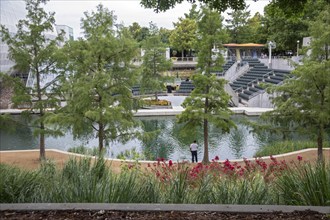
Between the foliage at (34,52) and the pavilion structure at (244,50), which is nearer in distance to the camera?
the foliage at (34,52)

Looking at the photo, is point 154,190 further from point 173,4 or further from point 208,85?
point 208,85

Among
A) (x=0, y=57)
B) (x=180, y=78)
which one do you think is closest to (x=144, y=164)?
(x=0, y=57)

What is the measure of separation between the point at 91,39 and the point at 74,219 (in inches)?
365

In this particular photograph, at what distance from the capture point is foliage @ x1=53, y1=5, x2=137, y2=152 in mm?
11742

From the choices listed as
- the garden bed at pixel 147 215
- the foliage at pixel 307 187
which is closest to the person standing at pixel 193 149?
the foliage at pixel 307 187

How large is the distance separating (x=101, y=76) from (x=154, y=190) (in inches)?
295

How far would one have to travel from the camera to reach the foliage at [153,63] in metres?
30.2

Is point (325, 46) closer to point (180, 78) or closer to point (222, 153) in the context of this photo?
point (222, 153)

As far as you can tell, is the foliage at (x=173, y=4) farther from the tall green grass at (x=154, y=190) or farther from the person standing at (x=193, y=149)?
the person standing at (x=193, y=149)

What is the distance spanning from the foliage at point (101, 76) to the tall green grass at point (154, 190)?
677 cm

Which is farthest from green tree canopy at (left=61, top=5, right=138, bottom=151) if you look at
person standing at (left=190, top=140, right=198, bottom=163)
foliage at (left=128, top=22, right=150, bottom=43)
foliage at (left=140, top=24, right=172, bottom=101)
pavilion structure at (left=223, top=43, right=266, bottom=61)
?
foliage at (left=128, top=22, right=150, bottom=43)

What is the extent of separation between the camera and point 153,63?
31.3 m

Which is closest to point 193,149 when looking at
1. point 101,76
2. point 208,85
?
point 208,85

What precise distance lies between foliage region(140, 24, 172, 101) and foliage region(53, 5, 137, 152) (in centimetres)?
1729
